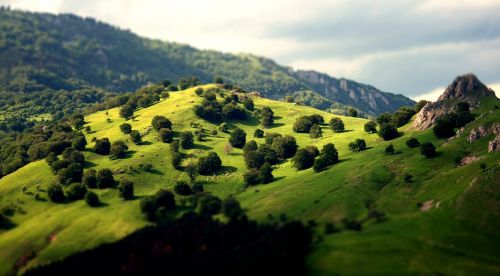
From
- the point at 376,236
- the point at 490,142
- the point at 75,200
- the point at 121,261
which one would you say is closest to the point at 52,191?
the point at 75,200

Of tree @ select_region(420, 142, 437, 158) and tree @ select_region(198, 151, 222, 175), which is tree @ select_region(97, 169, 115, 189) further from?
tree @ select_region(420, 142, 437, 158)

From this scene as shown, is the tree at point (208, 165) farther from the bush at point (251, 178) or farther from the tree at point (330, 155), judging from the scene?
the tree at point (330, 155)

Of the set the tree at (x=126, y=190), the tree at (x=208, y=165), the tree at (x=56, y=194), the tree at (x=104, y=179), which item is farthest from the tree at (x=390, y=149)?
the tree at (x=56, y=194)

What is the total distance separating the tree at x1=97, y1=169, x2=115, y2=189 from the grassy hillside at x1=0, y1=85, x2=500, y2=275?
311 cm

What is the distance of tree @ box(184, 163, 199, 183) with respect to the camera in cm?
18912

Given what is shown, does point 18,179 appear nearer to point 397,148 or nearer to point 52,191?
point 52,191

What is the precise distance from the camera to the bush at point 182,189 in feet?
566

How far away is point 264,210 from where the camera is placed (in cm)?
15050

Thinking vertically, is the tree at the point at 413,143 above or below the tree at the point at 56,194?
above

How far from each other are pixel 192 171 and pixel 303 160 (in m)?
40.9

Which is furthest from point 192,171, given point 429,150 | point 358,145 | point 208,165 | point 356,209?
point 429,150

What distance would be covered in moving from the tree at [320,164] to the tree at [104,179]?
7087 centimetres

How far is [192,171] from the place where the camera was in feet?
630

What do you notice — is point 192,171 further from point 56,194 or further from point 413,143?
point 413,143
